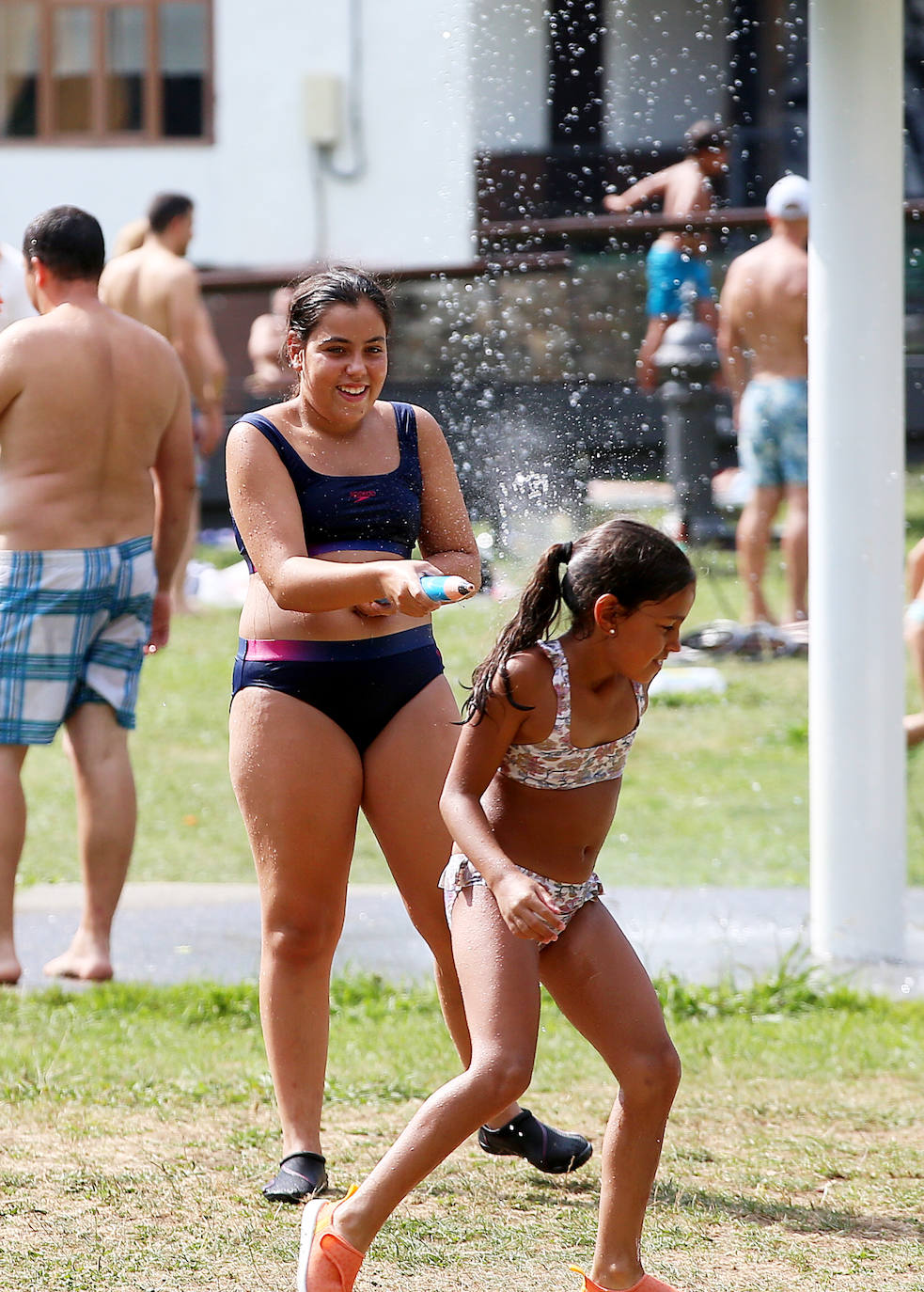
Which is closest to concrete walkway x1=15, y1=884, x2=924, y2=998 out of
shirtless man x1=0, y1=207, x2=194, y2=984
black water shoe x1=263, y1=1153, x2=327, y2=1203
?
shirtless man x1=0, y1=207, x2=194, y2=984

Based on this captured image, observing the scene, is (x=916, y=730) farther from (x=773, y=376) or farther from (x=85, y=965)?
(x=85, y=965)

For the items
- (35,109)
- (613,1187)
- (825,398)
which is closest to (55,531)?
(825,398)

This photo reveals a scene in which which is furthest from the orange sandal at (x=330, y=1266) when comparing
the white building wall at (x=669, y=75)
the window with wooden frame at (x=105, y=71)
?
the window with wooden frame at (x=105, y=71)

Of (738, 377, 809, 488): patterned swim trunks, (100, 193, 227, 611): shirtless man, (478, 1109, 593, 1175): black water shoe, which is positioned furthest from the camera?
(100, 193, 227, 611): shirtless man

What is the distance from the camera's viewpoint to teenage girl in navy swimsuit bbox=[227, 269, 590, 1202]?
9.73 feet

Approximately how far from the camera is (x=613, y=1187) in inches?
102

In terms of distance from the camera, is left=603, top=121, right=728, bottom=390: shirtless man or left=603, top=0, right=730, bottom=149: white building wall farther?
left=603, top=0, right=730, bottom=149: white building wall

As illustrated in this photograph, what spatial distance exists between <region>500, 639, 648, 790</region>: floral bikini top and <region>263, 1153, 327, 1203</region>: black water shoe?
902mm

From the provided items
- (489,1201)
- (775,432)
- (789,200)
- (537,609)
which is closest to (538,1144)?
(489,1201)

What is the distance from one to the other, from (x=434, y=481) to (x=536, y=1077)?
1542 millimetres

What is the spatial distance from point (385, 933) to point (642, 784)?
1902 mm

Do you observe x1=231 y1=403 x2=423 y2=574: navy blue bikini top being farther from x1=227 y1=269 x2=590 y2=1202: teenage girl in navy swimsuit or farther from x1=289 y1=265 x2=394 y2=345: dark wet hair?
x1=289 y1=265 x2=394 y2=345: dark wet hair

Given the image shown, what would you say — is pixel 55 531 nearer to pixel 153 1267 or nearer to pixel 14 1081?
pixel 14 1081

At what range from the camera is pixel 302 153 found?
16922 millimetres
